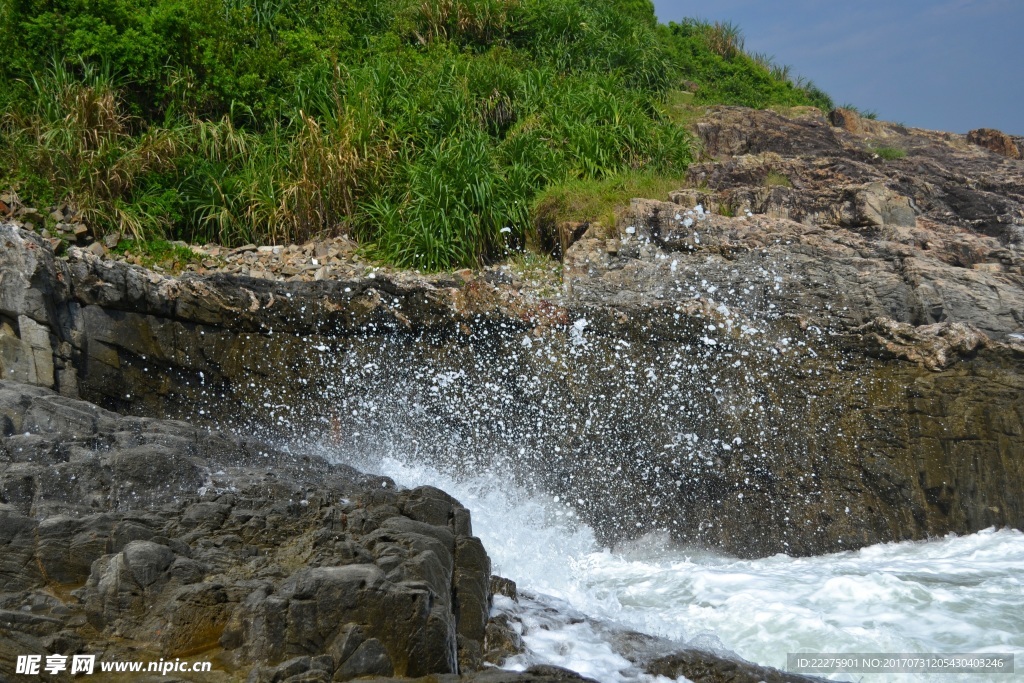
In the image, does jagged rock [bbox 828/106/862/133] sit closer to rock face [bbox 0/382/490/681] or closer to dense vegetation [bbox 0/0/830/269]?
dense vegetation [bbox 0/0/830/269]

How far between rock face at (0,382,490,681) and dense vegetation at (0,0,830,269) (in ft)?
14.0

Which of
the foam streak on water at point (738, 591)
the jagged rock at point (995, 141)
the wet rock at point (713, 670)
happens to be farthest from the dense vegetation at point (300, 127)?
the wet rock at point (713, 670)

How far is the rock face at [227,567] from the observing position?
3160 millimetres

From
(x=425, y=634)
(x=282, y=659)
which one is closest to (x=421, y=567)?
(x=425, y=634)

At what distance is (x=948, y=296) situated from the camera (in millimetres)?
6426

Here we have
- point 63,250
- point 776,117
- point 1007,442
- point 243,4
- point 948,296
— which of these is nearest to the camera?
point 1007,442

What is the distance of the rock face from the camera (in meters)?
3.16

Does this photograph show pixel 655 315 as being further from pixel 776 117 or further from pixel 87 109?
pixel 87 109

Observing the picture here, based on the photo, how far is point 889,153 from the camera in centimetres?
918

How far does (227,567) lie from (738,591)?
282 centimetres

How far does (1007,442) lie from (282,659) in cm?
487

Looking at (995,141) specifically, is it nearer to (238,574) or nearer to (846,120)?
(846,120)

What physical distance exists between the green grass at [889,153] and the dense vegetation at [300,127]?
6.17 feet

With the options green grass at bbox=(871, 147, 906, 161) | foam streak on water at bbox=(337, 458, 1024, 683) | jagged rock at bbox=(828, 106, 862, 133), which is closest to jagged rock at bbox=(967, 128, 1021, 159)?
jagged rock at bbox=(828, 106, 862, 133)
